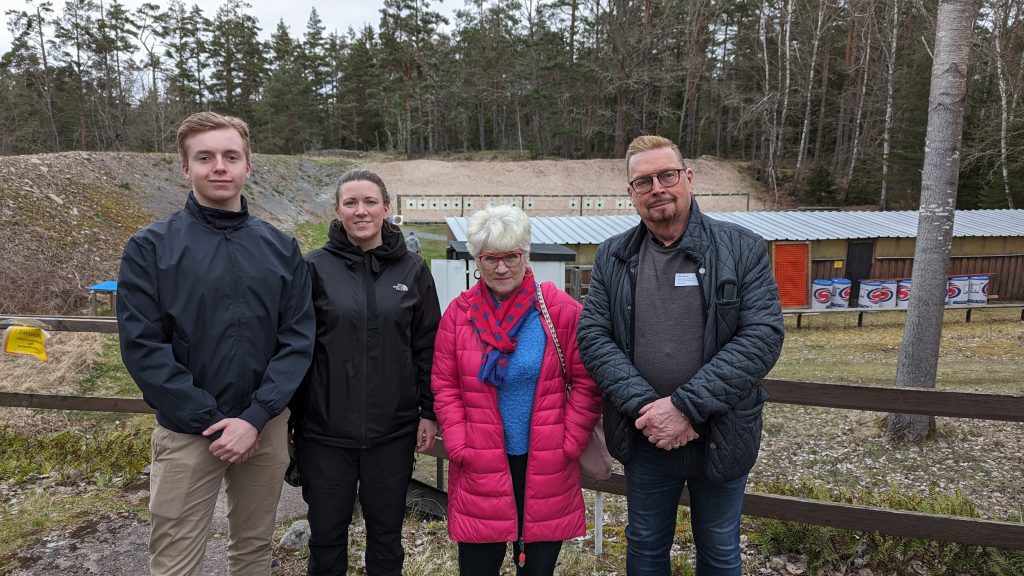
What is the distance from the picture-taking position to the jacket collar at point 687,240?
2.31 m

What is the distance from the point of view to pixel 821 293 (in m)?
16.0

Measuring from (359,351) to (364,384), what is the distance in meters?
0.14

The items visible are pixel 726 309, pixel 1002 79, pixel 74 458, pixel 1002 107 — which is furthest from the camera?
pixel 1002 79

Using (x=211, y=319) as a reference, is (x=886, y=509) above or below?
below

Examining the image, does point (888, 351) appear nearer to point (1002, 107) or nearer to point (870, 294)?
point (870, 294)

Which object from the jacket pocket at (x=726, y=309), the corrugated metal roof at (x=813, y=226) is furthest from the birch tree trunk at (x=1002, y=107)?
the jacket pocket at (x=726, y=309)

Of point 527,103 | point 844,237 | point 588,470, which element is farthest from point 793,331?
point 527,103

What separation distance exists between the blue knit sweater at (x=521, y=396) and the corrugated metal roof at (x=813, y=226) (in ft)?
40.7

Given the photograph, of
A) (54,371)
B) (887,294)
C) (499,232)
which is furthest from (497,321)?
(887,294)

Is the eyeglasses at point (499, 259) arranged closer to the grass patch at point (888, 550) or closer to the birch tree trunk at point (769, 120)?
the grass patch at point (888, 550)

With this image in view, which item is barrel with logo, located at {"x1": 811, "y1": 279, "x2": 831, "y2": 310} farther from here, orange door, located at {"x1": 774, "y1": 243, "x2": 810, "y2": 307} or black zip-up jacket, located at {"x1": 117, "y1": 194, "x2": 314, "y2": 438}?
black zip-up jacket, located at {"x1": 117, "y1": 194, "x2": 314, "y2": 438}

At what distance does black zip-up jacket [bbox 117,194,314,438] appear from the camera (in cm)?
218

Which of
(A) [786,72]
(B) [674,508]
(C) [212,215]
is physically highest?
(A) [786,72]

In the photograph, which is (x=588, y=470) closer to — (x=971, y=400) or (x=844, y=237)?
(x=971, y=400)
